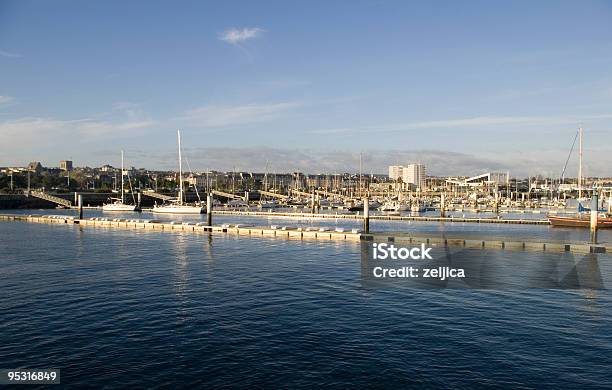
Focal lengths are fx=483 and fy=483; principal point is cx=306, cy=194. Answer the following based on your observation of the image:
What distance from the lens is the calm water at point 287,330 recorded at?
53.3 ft

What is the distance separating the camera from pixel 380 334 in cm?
2042

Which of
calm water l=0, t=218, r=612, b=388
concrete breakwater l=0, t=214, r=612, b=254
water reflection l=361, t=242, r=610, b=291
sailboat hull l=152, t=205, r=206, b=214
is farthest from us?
sailboat hull l=152, t=205, r=206, b=214

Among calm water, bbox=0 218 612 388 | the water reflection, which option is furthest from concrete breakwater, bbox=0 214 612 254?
calm water, bbox=0 218 612 388

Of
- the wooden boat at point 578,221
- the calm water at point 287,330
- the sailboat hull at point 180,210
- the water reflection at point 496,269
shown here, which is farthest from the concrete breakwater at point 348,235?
the sailboat hull at point 180,210

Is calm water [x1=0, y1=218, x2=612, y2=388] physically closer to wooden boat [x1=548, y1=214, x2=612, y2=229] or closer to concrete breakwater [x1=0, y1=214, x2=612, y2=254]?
concrete breakwater [x1=0, y1=214, x2=612, y2=254]

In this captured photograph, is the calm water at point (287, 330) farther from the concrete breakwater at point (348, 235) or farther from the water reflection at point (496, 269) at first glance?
the concrete breakwater at point (348, 235)

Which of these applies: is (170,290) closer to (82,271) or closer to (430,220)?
(82,271)

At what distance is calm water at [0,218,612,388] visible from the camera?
16.2 m

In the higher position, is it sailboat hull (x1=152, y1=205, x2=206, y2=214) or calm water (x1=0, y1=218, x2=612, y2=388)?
sailboat hull (x1=152, y1=205, x2=206, y2=214)

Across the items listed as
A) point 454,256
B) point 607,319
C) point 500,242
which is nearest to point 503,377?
point 607,319

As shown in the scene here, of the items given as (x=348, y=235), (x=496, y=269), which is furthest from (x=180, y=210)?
(x=496, y=269)

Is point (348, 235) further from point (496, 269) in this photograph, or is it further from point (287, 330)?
point (287, 330)

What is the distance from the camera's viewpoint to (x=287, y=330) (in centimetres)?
2100

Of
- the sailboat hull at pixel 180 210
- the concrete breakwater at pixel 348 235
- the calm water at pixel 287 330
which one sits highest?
the sailboat hull at pixel 180 210
